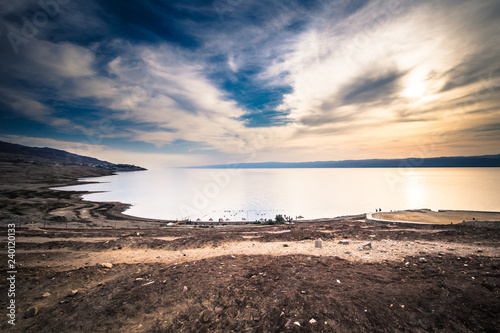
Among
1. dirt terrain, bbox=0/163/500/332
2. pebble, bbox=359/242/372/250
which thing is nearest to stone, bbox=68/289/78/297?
dirt terrain, bbox=0/163/500/332

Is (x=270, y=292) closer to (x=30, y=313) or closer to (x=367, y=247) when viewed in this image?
(x=30, y=313)

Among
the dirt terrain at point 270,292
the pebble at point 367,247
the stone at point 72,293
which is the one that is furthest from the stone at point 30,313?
the pebble at point 367,247

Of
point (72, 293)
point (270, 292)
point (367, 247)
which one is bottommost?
point (367, 247)

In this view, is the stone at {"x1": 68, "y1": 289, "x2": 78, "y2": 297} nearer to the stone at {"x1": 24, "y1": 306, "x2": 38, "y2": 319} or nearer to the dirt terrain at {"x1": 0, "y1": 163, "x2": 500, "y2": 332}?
the dirt terrain at {"x1": 0, "y1": 163, "x2": 500, "y2": 332}

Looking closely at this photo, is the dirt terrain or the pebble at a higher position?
the dirt terrain

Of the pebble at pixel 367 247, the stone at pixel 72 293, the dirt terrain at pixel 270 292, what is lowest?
the pebble at pixel 367 247

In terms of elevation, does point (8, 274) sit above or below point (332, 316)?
above

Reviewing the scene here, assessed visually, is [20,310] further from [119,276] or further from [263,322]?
[263,322]

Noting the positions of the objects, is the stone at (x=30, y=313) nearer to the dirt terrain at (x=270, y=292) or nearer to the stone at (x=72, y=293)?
the dirt terrain at (x=270, y=292)

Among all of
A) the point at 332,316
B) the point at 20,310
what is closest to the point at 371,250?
the point at 332,316

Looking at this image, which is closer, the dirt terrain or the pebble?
the dirt terrain

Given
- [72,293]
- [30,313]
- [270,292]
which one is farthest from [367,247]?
[30,313]

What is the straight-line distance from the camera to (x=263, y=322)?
16.2ft

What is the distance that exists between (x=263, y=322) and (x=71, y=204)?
192 ft
